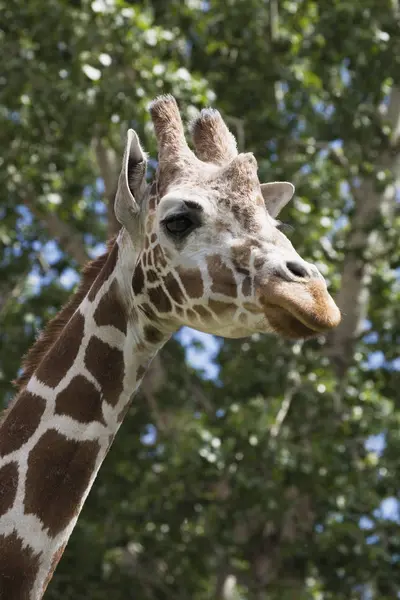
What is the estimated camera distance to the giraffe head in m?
3.53

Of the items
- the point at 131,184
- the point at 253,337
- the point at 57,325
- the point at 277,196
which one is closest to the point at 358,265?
the point at 253,337

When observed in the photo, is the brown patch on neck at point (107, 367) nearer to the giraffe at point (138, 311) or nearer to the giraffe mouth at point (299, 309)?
the giraffe at point (138, 311)

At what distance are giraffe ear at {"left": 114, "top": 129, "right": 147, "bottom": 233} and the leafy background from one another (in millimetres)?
5368

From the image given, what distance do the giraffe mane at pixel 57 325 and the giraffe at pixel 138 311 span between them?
52 mm

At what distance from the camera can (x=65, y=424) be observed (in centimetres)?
402

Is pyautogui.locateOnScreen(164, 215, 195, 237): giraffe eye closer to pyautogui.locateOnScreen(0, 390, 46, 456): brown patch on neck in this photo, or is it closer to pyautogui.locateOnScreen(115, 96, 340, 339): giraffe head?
pyautogui.locateOnScreen(115, 96, 340, 339): giraffe head

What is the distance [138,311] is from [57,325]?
0.60 meters

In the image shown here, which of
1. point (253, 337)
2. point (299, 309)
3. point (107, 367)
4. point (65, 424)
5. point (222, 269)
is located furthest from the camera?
point (253, 337)

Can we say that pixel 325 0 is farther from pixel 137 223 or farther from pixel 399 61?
pixel 137 223

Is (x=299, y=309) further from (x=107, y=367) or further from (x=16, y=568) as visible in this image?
(x=16, y=568)

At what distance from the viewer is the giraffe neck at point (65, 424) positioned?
12.5 ft

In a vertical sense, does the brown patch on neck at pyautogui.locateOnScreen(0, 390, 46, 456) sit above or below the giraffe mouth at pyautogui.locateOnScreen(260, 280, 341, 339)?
below

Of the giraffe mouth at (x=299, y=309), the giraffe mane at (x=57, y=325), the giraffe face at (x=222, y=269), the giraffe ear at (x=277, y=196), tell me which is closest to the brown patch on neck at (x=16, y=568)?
the giraffe mane at (x=57, y=325)

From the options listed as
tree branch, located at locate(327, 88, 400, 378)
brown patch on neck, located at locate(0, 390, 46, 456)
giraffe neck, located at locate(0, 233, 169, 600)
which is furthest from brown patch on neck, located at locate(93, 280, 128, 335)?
tree branch, located at locate(327, 88, 400, 378)
